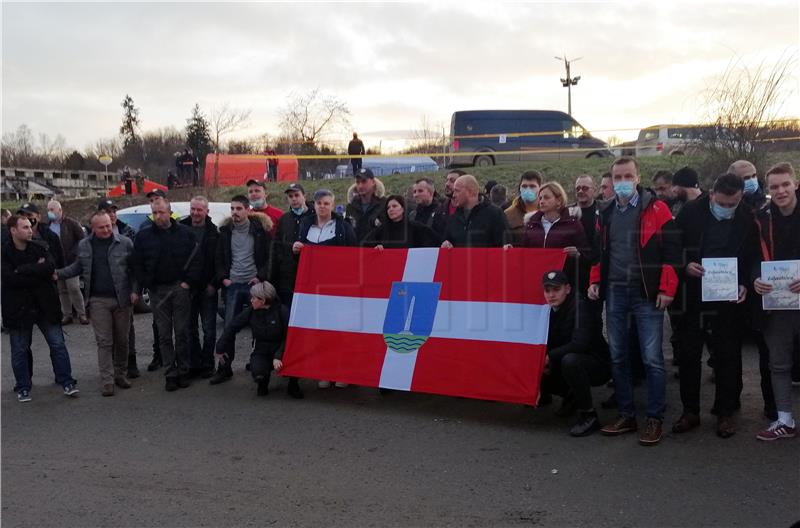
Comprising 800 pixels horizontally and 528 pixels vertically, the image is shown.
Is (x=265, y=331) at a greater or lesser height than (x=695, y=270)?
lesser

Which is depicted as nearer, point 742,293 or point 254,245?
point 742,293

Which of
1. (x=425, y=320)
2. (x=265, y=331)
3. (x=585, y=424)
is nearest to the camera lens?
(x=585, y=424)

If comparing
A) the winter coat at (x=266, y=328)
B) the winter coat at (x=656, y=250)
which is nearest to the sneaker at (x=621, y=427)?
the winter coat at (x=656, y=250)

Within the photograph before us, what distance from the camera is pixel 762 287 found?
4992mm

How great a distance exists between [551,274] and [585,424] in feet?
4.19

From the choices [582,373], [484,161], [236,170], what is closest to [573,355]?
[582,373]

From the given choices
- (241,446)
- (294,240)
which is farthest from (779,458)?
(294,240)

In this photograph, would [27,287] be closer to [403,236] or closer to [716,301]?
[403,236]

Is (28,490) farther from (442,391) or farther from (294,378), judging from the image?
(442,391)

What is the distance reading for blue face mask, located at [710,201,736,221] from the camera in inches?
202

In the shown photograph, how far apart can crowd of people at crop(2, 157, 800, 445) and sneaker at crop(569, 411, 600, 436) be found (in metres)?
0.02

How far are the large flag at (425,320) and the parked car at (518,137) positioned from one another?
16833 mm

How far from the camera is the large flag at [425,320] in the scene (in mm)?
5844

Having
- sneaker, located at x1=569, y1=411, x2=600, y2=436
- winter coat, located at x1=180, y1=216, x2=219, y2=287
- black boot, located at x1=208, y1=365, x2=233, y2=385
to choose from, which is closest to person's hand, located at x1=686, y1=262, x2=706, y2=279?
sneaker, located at x1=569, y1=411, x2=600, y2=436
